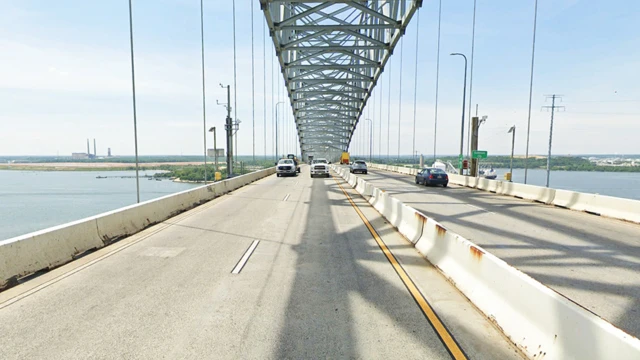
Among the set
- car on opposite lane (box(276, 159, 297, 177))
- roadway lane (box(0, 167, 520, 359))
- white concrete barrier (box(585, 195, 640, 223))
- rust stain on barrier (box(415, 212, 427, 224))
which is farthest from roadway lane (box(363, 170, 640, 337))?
car on opposite lane (box(276, 159, 297, 177))

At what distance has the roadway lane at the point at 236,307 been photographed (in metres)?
3.82

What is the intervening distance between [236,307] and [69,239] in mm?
4762

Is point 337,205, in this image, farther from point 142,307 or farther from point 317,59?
point 317,59

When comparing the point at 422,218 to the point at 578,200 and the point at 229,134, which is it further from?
the point at 229,134

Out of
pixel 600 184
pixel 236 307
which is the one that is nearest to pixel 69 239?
pixel 236 307

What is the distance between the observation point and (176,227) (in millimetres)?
10906

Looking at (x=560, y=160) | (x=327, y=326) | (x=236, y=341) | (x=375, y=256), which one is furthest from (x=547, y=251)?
(x=560, y=160)

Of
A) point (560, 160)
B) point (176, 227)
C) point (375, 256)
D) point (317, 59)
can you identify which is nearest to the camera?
point (375, 256)

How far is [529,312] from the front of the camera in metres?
3.87

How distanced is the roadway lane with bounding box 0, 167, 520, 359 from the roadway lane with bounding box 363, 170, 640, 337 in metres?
1.88

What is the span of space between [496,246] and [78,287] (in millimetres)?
→ 8649

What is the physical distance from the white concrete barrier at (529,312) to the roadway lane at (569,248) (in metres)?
1.45

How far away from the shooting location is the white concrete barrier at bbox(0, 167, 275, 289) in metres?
5.87

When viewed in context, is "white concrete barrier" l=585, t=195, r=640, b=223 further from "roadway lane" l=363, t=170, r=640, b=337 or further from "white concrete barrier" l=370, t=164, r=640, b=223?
"roadway lane" l=363, t=170, r=640, b=337
